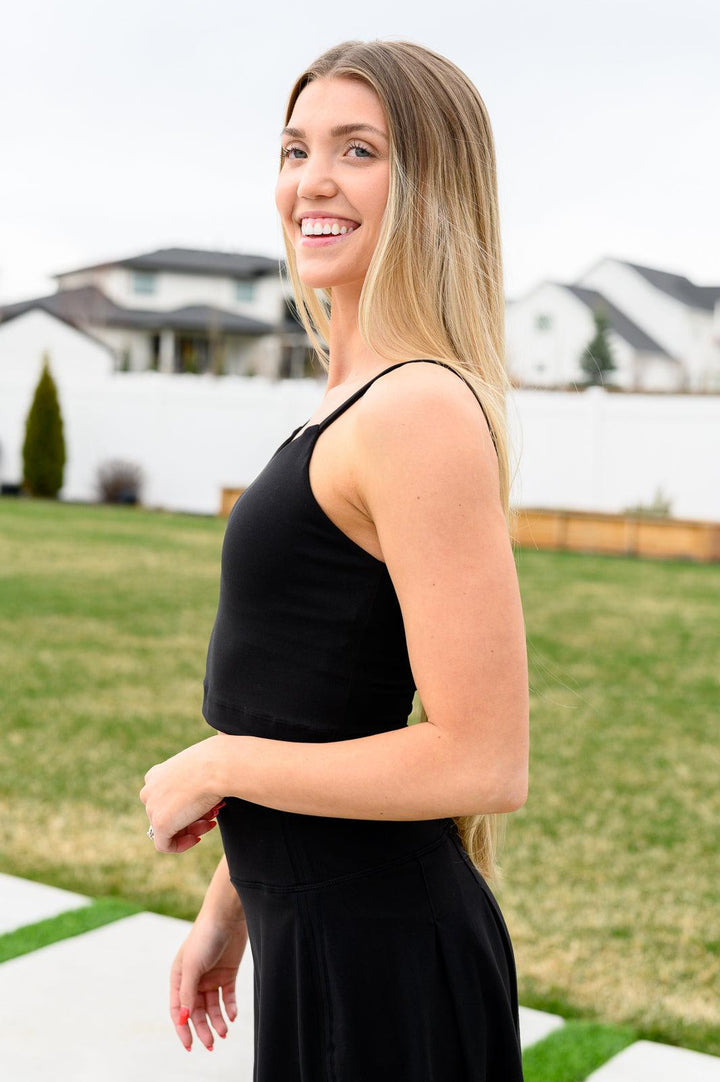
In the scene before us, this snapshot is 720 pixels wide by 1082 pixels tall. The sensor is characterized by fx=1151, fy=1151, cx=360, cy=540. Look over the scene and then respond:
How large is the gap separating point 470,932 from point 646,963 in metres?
2.51

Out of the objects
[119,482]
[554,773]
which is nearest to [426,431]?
[554,773]

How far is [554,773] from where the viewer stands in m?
5.53

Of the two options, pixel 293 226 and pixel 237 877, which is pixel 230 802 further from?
pixel 293 226

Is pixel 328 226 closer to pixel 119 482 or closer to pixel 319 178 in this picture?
pixel 319 178

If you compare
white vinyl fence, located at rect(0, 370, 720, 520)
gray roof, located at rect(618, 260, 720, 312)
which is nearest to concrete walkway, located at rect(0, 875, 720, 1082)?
white vinyl fence, located at rect(0, 370, 720, 520)

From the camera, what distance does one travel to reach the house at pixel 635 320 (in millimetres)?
45000

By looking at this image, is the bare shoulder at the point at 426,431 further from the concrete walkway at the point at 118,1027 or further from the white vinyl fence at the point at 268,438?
the white vinyl fence at the point at 268,438

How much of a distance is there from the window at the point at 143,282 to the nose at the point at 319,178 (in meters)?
49.2

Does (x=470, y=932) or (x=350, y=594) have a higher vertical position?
(x=350, y=594)

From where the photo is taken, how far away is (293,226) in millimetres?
1385

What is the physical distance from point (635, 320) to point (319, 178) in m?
48.7

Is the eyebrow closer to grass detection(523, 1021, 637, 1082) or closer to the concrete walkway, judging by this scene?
the concrete walkway

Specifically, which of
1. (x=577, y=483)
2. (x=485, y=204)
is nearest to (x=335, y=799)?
(x=485, y=204)

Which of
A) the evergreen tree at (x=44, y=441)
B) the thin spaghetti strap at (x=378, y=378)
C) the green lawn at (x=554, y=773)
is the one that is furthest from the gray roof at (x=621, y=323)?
the thin spaghetti strap at (x=378, y=378)
